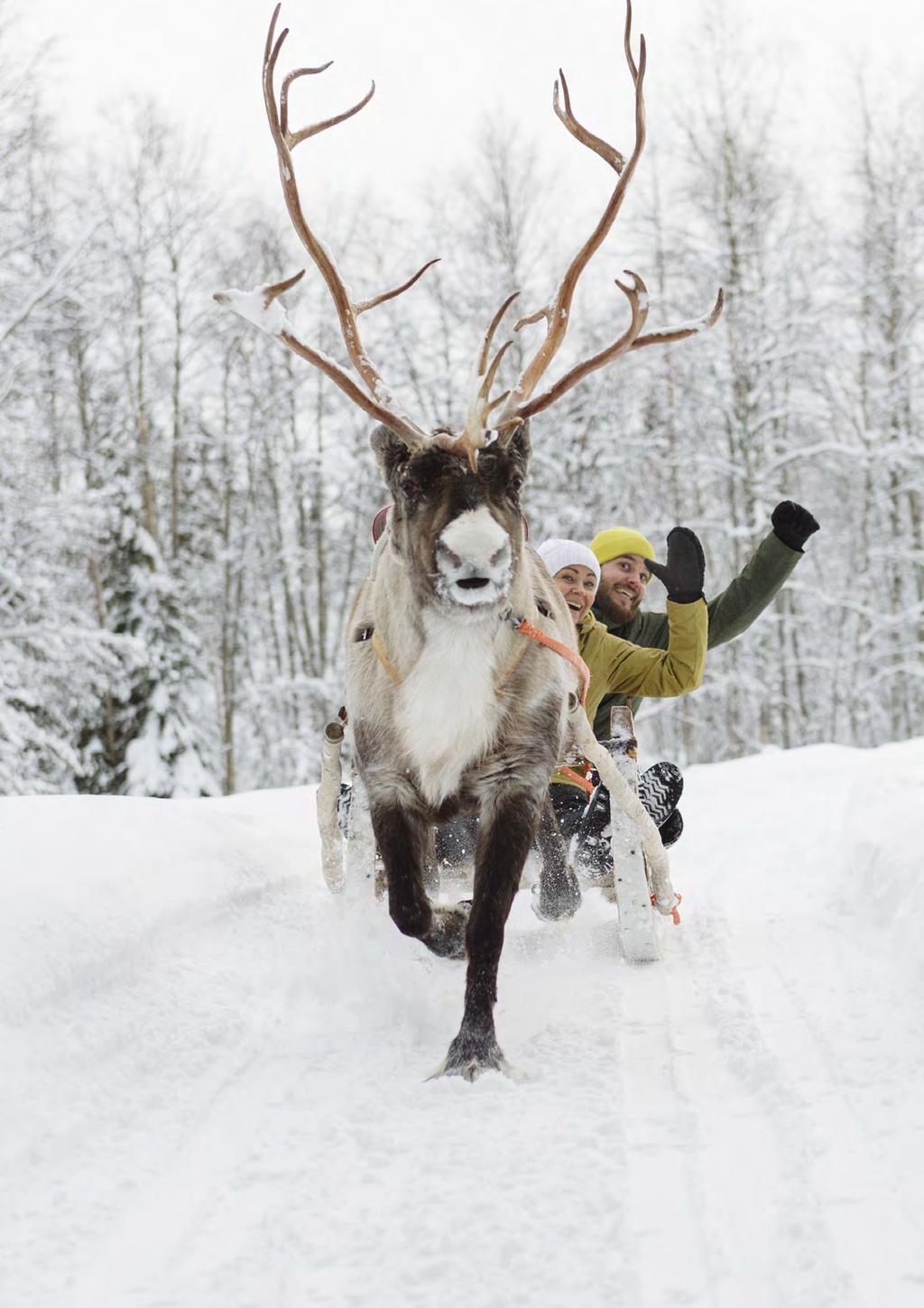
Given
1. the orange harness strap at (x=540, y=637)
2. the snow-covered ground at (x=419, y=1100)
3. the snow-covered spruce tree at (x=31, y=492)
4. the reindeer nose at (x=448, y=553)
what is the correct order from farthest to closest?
the snow-covered spruce tree at (x=31, y=492)
the orange harness strap at (x=540, y=637)
the reindeer nose at (x=448, y=553)
the snow-covered ground at (x=419, y=1100)

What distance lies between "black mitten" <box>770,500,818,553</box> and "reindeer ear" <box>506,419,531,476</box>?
139cm

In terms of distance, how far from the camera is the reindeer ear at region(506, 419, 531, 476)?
3164 mm

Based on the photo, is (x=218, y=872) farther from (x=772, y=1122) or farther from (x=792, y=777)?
(x=792, y=777)

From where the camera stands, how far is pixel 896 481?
17.1m

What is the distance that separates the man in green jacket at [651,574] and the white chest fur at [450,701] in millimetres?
1465

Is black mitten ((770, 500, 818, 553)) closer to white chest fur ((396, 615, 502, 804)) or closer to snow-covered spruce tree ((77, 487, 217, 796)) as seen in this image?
white chest fur ((396, 615, 502, 804))

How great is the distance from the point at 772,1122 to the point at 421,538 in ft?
5.27

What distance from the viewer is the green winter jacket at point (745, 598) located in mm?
4418

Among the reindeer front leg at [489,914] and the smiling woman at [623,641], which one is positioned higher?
the smiling woman at [623,641]

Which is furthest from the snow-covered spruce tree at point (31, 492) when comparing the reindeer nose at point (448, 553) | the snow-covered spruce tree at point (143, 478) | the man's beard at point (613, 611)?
the reindeer nose at point (448, 553)

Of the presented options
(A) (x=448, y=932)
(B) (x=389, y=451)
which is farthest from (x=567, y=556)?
(A) (x=448, y=932)

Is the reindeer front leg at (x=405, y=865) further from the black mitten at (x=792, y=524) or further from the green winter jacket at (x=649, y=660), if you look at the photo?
the black mitten at (x=792, y=524)

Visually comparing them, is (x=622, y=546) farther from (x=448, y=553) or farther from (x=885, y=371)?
(x=885, y=371)

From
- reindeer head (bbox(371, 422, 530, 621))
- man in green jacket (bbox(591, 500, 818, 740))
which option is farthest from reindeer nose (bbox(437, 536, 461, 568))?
man in green jacket (bbox(591, 500, 818, 740))
